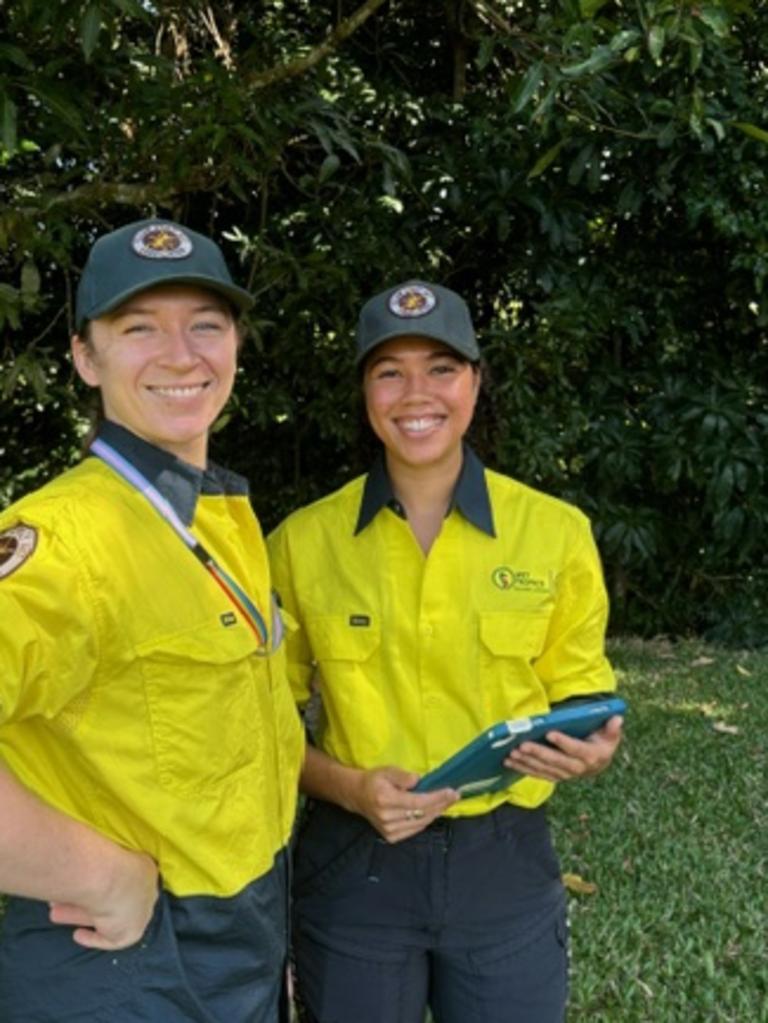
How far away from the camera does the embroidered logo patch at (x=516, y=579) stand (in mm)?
2008

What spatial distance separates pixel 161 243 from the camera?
1605mm

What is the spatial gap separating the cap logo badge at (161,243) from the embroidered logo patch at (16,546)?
1.43 ft

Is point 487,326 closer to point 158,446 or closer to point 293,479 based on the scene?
point 293,479

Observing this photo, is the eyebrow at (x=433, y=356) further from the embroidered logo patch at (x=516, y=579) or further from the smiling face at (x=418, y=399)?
the embroidered logo patch at (x=516, y=579)

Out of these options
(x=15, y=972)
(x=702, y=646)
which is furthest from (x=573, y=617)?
(x=702, y=646)

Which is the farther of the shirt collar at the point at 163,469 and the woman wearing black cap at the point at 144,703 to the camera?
the shirt collar at the point at 163,469

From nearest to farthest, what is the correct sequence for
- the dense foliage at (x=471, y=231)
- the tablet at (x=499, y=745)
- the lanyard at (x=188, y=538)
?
the lanyard at (x=188, y=538)
the tablet at (x=499, y=745)
the dense foliage at (x=471, y=231)

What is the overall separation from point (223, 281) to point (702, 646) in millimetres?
6559

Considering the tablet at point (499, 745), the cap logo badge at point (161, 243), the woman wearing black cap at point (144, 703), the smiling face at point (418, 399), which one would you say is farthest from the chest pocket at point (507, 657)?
the cap logo badge at point (161, 243)

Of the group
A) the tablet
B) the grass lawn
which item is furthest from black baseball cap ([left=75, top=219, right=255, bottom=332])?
the grass lawn

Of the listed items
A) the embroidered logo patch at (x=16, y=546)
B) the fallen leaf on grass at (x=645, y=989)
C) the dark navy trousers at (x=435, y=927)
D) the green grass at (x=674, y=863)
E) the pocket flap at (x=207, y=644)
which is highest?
the embroidered logo patch at (x=16, y=546)

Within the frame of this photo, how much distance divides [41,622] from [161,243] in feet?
1.88

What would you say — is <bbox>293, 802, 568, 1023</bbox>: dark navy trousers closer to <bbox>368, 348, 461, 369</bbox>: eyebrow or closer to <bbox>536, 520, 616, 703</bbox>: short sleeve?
<bbox>536, 520, 616, 703</bbox>: short sleeve

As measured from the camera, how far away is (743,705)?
5.94m
